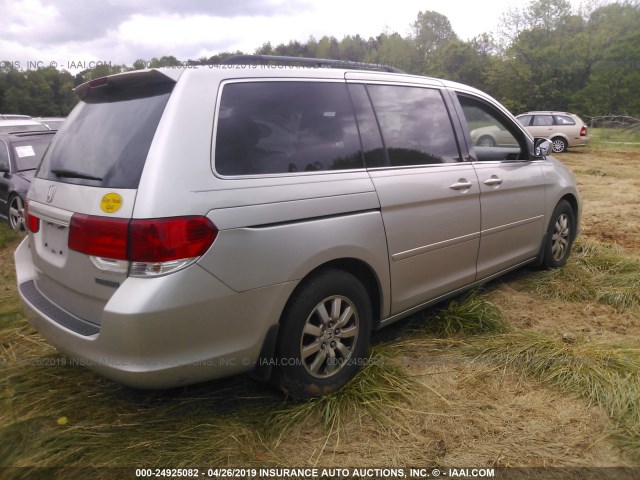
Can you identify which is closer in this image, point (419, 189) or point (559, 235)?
point (419, 189)

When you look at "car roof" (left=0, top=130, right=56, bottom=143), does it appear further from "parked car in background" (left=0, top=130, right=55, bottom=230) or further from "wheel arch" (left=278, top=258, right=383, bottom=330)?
"wheel arch" (left=278, top=258, right=383, bottom=330)

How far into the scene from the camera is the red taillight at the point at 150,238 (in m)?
2.19

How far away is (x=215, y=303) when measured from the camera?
7.57 feet

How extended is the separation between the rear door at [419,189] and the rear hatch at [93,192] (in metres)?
1.29

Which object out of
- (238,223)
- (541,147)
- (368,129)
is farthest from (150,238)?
(541,147)

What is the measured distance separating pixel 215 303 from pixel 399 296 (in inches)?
53.9

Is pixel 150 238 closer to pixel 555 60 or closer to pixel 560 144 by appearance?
pixel 560 144

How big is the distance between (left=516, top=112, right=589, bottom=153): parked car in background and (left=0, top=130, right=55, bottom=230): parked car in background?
1648 cm

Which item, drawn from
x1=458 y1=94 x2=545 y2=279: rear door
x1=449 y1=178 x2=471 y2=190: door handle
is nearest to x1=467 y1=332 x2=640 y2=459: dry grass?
x1=458 y1=94 x2=545 y2=279: rear door

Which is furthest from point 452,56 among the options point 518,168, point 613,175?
point 518,168

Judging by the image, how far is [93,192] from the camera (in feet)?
7.87

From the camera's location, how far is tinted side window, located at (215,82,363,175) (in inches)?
98.4

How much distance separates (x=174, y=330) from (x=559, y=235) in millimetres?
4035

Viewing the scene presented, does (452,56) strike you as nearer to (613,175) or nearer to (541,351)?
(613,175)
